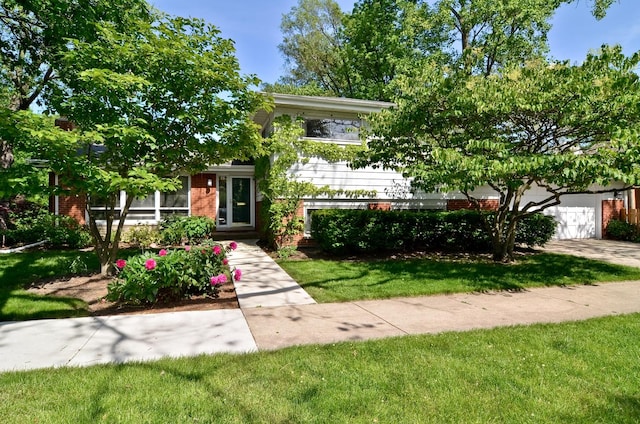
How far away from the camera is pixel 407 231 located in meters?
10.4

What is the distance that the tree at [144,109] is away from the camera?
18.2 feet

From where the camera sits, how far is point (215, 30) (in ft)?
22.6

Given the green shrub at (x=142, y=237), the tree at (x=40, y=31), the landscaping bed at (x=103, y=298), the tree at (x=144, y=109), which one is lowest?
the landscaping bed at (x=103, y=298)

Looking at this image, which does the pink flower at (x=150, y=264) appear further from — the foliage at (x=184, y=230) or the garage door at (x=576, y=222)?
the garage door at (x=576, y=222)

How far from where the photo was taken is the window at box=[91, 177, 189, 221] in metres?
13.0

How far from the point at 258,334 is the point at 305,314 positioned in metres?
1.01

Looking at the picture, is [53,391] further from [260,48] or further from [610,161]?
[260,48]

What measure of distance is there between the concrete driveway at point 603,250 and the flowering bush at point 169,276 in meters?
10.0

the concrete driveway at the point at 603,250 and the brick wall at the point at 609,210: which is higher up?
the brick wall at the point at 609,210

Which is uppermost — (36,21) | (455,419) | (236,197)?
(36,21)

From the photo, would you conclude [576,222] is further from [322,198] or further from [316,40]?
[316,40]

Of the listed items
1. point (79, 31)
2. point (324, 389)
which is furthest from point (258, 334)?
point (79, 31)

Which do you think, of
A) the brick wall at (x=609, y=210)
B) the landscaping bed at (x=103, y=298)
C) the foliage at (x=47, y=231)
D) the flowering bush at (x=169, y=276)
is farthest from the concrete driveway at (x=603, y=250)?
the foliage at (x=47, y=231)

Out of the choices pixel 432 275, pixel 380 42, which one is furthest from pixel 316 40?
pixel 432 275
